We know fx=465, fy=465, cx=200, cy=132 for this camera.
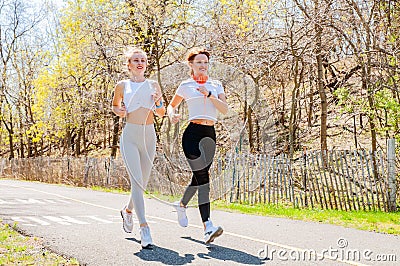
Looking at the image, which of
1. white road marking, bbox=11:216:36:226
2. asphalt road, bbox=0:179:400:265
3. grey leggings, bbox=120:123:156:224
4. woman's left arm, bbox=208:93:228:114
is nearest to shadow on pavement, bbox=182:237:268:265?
asphalt road, bbox=0:179:400:265

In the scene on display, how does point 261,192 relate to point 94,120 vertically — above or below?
below

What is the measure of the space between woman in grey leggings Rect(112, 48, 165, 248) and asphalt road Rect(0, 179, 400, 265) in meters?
0.46

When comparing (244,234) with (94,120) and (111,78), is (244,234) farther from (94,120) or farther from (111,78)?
(94,120)

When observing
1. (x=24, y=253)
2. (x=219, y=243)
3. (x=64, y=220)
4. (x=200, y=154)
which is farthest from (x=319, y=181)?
(x=24, y=253)

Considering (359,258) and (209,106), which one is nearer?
(359,258)

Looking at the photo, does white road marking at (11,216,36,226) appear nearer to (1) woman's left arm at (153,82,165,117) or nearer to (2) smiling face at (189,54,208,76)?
(1) woman's left arm at (153,82,165,117)

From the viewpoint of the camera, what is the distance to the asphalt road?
446cm

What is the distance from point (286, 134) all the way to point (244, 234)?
1367 cm

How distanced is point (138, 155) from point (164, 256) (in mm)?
1079

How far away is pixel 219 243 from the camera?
5250 mm

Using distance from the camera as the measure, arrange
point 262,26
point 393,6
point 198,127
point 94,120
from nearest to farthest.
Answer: point 198,127 < point 393,6 < point 262,26 < point 94,120

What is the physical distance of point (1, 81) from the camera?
125 feet

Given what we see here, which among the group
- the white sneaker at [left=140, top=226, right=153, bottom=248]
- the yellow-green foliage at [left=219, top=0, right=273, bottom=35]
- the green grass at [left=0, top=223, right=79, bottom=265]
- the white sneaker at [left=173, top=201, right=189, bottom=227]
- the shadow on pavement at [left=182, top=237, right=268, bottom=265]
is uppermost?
the yellow-green foliage at [left=219, top=0, right=273, bottom=35]

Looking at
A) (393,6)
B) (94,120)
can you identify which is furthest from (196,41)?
(94,120)
